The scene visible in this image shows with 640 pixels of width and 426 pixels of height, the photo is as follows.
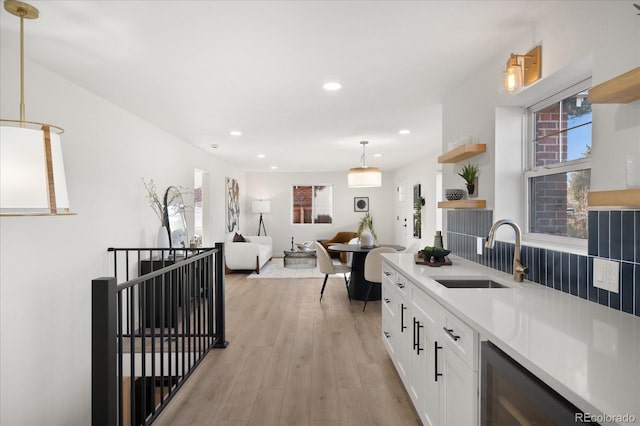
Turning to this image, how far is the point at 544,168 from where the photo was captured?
91.1 inches

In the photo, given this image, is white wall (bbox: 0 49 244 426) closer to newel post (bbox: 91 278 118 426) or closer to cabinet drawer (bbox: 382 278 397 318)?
newel post (bbox: 91 278 118 426)

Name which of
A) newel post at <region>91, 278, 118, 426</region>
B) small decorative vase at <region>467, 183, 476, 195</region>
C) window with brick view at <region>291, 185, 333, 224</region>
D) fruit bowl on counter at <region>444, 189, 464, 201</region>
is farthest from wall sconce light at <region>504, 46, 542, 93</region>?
window with brick view at <region>291, 185, 333, 224</region>

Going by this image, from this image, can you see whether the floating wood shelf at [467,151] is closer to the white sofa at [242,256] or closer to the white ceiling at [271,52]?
the white ceiling at [271,52]

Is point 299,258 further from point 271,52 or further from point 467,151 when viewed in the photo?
point 271,52

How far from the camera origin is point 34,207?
1.82 meters

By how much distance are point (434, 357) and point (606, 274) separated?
85 cm

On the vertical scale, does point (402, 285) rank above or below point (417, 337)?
above

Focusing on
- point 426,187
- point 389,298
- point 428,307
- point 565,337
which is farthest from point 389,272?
point 426,187

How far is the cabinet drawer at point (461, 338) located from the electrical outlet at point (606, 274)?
2.09ft

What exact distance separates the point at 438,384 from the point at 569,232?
1.14 metres

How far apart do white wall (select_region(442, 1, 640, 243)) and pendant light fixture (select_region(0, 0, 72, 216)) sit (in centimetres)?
Answer: 246

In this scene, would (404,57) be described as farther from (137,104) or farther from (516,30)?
(137,104)

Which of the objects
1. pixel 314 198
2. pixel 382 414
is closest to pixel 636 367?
pixel 382 414

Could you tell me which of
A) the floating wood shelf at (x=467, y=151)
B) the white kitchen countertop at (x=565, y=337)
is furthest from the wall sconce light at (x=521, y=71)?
the white kitchen countertop at (x=565, y=337)
